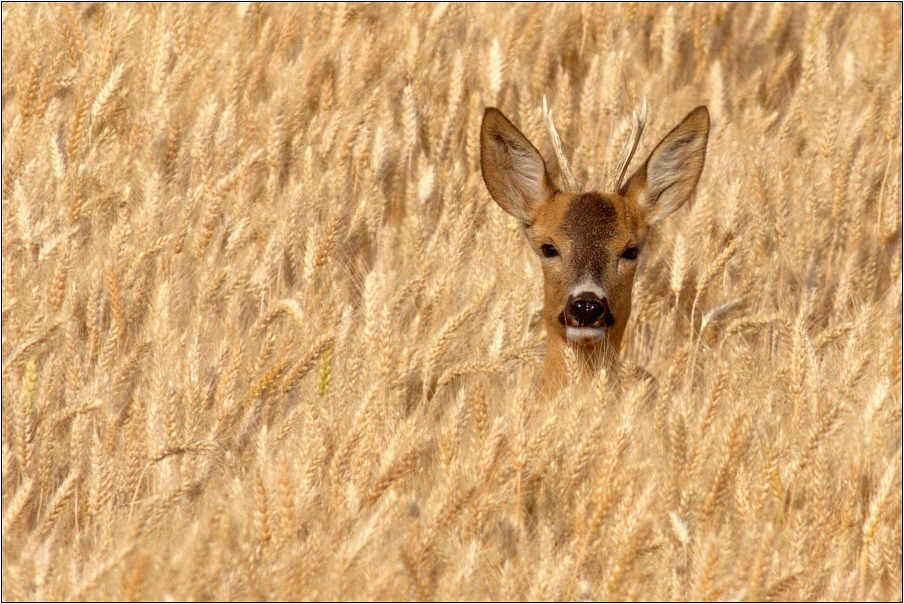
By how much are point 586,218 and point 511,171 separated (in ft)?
1.68

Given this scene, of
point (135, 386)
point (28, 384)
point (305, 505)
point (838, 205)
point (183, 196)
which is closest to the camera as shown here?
point (305, 505)

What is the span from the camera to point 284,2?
7715 millimetres

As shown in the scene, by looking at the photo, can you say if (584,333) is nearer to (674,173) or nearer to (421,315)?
(421,315)

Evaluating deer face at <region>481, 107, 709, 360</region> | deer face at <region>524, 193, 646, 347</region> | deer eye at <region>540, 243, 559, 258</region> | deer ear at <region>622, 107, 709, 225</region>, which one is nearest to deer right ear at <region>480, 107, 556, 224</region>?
deer face at <region>481, 107, 709, 360</region>

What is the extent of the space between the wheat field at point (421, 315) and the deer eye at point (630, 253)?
0.32 m

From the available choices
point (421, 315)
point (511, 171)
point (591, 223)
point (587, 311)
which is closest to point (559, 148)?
point (511, 171)

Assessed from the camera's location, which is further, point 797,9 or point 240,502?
point 797,9

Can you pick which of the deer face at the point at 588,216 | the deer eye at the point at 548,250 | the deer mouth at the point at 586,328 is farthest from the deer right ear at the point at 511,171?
the deer mouth at the point at 586,328

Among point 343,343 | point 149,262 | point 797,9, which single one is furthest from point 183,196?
point 797,9

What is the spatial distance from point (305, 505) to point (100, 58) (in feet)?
11.7

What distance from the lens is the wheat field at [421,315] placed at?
398 cm

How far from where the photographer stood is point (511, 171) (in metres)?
6.04

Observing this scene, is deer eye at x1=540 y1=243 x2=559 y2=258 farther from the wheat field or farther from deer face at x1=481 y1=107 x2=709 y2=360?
the wheat field

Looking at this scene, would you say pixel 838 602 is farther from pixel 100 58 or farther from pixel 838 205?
pixel 100 58
